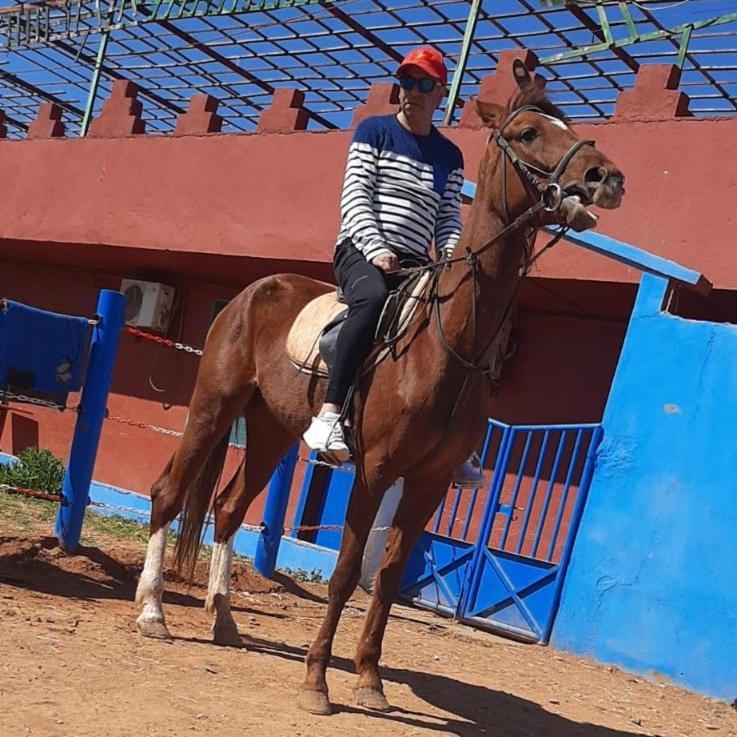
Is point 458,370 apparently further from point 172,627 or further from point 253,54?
point 253,54

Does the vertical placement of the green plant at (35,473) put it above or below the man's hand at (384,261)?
below

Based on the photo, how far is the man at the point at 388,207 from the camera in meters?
4.84

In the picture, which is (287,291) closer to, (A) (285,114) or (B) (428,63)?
(B) (428,63)

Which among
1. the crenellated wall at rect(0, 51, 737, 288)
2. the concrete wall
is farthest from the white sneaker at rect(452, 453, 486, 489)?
the concrete wall

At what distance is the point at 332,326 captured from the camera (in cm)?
520

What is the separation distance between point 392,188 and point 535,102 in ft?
2.93

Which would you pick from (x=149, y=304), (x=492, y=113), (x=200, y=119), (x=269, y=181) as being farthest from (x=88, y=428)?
(x=149, y=304)

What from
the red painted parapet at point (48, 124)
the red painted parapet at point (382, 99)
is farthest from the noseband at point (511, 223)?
the red painted parapet at point (48, 124)

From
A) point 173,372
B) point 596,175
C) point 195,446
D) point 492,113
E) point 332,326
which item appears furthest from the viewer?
point 173,372

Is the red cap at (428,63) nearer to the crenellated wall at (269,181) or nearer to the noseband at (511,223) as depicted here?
the noseband at (511,223)

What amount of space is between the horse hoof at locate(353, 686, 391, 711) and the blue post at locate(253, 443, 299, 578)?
133 inches

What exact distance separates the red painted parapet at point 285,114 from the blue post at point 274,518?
5.16 m

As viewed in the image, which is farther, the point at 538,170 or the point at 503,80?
the point at 503,80

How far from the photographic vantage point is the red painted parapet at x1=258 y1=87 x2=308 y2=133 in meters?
11.9
